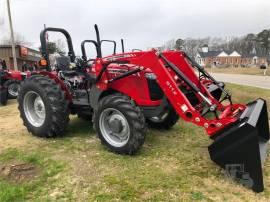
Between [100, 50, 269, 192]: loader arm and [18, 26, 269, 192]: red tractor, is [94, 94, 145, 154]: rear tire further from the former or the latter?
[100, 50, 269, 192]: loader arm

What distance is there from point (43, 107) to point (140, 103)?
2.02 m

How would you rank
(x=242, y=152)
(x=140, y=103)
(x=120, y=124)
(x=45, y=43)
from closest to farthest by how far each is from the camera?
(x=242, y=152) → (x=120, y=124) → (x=140, y=103) → (x=45, y=43)

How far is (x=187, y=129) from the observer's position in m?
7.33

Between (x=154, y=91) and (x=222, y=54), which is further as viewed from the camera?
(x=222, y=54)

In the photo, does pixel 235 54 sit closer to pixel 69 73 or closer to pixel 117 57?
pixel 69 73

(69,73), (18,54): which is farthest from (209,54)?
(69,73)

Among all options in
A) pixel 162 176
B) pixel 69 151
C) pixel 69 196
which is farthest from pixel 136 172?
pixel 69 151

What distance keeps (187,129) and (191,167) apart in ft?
7.41

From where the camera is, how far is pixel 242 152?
173 inches

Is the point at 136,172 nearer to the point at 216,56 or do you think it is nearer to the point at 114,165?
the point at 114,165

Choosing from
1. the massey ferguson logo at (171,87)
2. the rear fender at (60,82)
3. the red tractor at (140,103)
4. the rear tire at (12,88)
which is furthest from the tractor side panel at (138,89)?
the rear tire at (12,88)

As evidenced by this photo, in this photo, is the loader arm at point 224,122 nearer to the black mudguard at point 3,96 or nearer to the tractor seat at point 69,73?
the tractor seat at point 69,73

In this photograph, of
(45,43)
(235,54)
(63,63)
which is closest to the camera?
(45,43)

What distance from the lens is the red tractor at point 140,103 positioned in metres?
4.53
